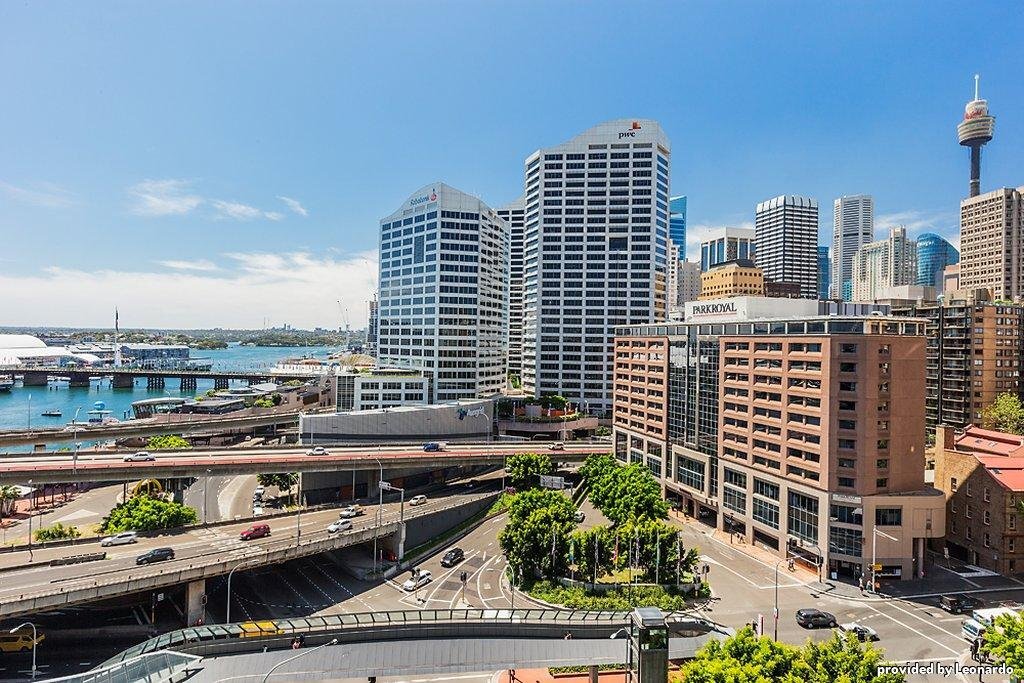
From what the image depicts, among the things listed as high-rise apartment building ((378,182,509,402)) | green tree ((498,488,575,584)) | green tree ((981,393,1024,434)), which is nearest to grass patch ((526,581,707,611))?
green tree ((498,488,575,584))

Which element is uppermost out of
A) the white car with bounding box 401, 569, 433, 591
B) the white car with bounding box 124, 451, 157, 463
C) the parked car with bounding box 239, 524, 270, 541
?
the white car with bounding box 124, 451, 157, 463

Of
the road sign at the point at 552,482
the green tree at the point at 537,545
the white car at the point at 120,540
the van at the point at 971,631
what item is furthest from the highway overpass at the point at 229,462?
the van at the point at 971,631

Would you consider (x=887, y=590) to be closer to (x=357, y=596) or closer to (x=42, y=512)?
(x=357, y=596)

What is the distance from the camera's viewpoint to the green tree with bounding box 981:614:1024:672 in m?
38.3

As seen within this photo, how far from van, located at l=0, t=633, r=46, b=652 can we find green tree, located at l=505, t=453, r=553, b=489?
66574 mm

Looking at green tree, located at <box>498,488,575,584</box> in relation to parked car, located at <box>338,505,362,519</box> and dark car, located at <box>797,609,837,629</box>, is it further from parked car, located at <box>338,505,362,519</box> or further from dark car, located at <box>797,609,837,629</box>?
parked car, located at <box>338,505,362,519</box>

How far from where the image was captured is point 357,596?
70.2 meters

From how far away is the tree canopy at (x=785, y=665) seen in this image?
1299 inches

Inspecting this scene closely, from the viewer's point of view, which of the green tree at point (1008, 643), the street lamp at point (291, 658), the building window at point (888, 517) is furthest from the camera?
the building window at point (888, 517)

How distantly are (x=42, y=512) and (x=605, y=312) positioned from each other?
14157cm

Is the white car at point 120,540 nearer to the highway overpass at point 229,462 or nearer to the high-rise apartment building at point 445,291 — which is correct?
the highway overpass at point 229,462

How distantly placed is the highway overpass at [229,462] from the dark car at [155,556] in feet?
92.1

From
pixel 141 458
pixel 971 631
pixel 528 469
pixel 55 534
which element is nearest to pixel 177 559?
pixel 55 534

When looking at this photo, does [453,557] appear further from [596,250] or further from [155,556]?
[596,250]
